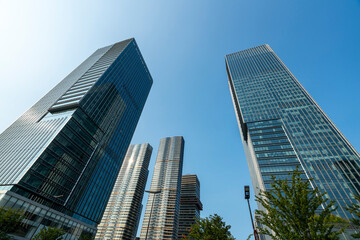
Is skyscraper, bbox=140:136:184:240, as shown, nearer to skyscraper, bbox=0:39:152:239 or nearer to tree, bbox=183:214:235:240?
skyscraper, bbox=0:39:152:239

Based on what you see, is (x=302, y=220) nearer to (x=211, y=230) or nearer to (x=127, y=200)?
(x=211, y=230)

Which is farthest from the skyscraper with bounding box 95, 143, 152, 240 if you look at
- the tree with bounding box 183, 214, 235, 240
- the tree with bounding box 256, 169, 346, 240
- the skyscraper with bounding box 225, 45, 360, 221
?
the tree with bounding box 256, 169, 346, 240

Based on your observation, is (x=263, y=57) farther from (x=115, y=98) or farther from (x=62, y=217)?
(x=62, y=217)

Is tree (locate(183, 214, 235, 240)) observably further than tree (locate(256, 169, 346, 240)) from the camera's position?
Yes

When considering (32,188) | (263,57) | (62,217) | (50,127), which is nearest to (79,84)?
(50,127)

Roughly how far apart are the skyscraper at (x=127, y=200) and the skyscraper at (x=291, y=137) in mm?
115519

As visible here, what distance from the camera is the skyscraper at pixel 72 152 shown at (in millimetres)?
43594

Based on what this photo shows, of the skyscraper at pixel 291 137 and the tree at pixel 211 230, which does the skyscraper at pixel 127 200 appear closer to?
the skyscraper at pixel 291 137

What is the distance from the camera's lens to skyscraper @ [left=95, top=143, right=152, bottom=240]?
458 feet

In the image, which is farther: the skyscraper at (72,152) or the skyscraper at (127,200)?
the skyscraper at (127,200)

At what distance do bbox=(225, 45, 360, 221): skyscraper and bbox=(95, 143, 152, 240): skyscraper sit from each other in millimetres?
115519

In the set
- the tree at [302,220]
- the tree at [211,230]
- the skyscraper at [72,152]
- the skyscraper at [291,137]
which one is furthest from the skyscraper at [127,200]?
the tree at [302,220]

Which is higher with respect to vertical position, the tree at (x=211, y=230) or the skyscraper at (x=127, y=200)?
the skyscraper at (x=127, y=200)

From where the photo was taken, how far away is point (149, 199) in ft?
547
